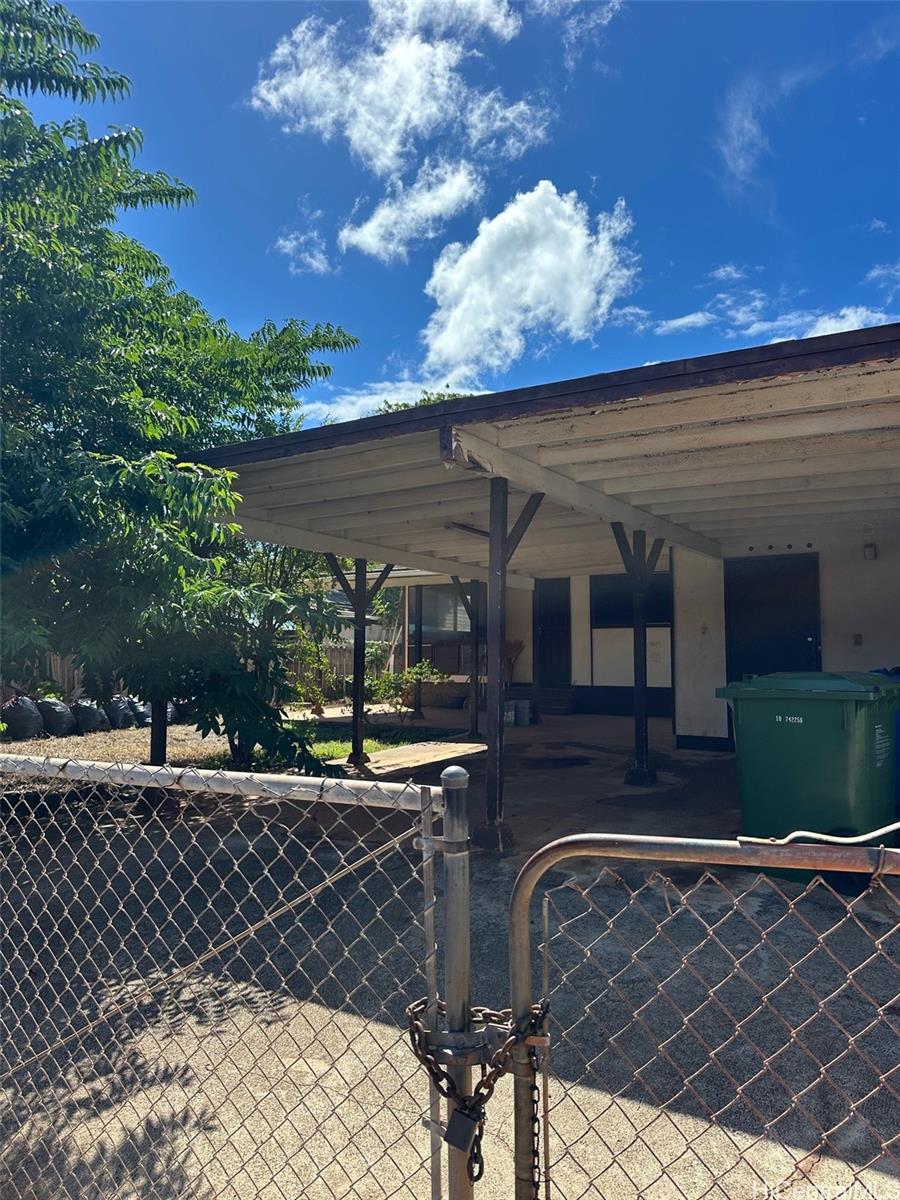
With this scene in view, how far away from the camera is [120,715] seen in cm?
1297

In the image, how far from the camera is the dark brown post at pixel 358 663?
884 centimetres

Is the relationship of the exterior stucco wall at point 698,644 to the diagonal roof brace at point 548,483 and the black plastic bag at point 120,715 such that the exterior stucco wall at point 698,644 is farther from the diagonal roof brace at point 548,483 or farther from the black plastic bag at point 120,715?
the black plastic bag at point 120,715

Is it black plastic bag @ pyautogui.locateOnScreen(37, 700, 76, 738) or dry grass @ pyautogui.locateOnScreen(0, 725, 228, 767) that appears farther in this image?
black plastic bag @ pyautogui.locateOnScreen(37, 700, 76, 738)

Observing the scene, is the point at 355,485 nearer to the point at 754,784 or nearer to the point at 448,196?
the point at 754,784

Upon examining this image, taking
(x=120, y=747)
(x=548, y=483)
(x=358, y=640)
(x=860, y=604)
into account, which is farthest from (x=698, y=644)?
(x=120, y=747)

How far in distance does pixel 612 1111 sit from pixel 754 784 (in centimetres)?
281

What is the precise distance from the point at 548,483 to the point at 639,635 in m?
2.73

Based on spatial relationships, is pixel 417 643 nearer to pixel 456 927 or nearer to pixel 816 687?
pixel 816 687

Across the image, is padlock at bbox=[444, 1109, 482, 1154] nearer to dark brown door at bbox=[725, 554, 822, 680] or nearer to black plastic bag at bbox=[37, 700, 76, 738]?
dark brown door at bbox=[725, 554, 822, 680]

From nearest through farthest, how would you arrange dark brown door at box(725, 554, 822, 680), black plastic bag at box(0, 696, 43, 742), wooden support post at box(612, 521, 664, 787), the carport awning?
the carport awning
wooden support post at box(612, 521, 664, 787)
dark brown door at box(725, 554, 822, 680)
black plastic bag at box(0, 696, 43, 742)

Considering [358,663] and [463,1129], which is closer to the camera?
[463,1129]

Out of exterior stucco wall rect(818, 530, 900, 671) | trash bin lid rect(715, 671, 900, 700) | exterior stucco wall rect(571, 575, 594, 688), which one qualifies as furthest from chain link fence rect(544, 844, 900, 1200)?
exterior stucco wall rect(571, 575, 594, 688)

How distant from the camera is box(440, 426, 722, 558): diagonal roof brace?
4.70m

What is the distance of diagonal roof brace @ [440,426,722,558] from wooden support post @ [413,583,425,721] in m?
7.36
